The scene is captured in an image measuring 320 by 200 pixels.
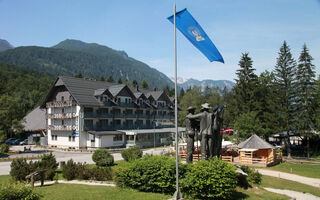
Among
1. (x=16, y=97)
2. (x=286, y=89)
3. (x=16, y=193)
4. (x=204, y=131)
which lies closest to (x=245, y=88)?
(x=286, y=89)

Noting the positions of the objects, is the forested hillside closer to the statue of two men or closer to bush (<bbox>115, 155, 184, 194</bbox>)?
bush (<bbox>115, 155, 184, 194</bbox>)

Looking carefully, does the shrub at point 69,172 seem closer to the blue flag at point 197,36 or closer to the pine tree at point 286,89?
the blue flag at point 197,36

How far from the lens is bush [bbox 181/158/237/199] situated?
39.4 ft

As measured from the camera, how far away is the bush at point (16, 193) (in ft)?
27.0

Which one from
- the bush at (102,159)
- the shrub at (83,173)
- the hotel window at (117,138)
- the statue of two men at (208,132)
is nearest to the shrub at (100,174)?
the shrub at (83,173)

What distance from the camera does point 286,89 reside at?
43.9 m

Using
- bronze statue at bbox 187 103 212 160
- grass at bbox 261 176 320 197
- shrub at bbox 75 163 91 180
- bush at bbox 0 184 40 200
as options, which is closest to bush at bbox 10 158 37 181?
shrub at bbox 75 163 91 180

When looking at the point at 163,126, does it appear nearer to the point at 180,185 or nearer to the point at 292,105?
the point at 292,105

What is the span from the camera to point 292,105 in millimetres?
42969

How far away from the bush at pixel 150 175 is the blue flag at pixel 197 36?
18.7 ft

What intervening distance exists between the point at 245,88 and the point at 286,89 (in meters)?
9.03

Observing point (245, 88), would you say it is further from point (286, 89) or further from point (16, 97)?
point (16, 97)

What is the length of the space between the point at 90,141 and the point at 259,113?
105 ft

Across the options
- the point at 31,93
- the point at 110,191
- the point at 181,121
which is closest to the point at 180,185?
the point at 110,191
